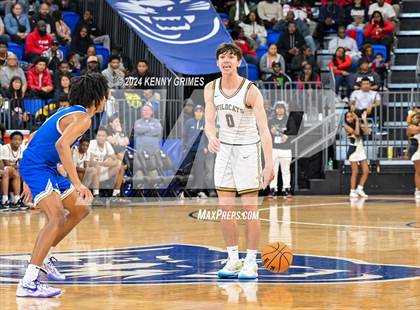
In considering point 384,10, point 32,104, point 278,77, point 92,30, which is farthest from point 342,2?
point 32,104

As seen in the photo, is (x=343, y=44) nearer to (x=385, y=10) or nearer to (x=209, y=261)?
(x=385, y=10)

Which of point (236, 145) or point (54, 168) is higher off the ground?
point (236, 145)

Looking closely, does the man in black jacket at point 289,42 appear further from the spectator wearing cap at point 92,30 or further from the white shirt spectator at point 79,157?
the white shirt spectator at point 79,157

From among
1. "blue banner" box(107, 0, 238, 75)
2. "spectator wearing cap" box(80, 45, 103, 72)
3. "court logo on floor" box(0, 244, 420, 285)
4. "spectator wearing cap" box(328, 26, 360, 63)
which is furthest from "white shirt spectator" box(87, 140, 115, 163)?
"spectator wearing cap" box(328, 26, 360, 63)

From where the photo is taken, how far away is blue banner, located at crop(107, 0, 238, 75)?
2208 centimetres

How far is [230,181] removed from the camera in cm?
1030

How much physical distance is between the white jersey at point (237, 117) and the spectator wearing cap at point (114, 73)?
11.3m

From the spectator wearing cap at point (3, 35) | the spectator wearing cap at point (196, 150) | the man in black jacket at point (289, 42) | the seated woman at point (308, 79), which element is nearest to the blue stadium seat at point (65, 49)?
the spectator wearing cap at point (3, 35)

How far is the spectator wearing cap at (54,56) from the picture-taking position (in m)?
22.4

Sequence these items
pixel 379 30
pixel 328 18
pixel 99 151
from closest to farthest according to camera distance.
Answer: pixel 99 151, pixel 379 30, pixel 328 18

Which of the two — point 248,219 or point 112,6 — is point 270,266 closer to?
point 248,219

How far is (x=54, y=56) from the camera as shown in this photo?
74.4 ft

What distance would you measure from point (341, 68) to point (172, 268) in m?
15.2

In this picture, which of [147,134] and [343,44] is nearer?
[147,134]
